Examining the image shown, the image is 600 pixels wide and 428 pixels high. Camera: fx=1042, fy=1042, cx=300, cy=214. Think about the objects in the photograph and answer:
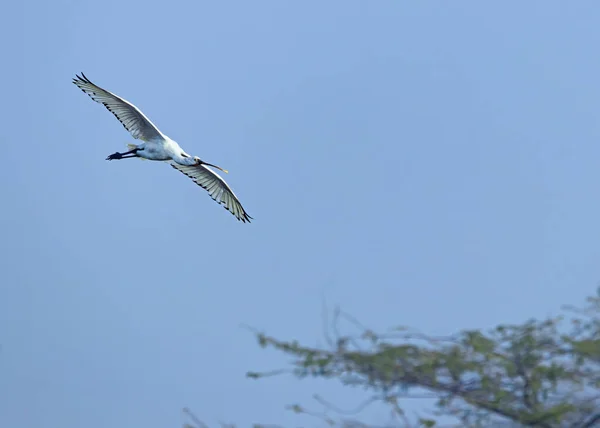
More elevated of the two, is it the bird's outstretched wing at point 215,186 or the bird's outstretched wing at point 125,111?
the bird's outstretched wing at point 215,186

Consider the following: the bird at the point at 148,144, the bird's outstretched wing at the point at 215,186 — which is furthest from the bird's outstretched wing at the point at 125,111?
the bird's outstretched wing at the point at 215,186

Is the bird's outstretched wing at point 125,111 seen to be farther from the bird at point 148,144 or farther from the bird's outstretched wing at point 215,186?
the bird's outstretched wing at point 215,186

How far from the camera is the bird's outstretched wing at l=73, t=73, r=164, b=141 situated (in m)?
17.4

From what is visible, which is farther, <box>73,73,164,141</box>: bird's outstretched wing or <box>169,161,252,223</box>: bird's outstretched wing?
<box>169,161,252,223</box>: bird's outstretched wing

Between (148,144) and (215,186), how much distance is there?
1.88 m

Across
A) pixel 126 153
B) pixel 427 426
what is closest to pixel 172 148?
pixel 126 153

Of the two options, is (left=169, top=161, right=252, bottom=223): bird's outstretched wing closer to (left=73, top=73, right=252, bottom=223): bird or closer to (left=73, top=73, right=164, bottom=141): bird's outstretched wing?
(left=73, top=73, right=252, bottom=223): bird

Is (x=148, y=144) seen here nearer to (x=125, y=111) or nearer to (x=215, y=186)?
(x=125, y=111)

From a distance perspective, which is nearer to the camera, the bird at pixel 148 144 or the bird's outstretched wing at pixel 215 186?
the bird at pixel 148 144

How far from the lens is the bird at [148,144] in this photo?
57.3 ft

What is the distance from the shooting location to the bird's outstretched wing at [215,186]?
18.9 meters

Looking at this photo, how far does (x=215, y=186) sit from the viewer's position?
1934cm

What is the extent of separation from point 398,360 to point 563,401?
1.44 metres

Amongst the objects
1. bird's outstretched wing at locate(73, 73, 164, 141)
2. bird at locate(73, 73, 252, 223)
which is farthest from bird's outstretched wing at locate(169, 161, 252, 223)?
bird's outstretched wing at locate(73, 73, 164, 141)
